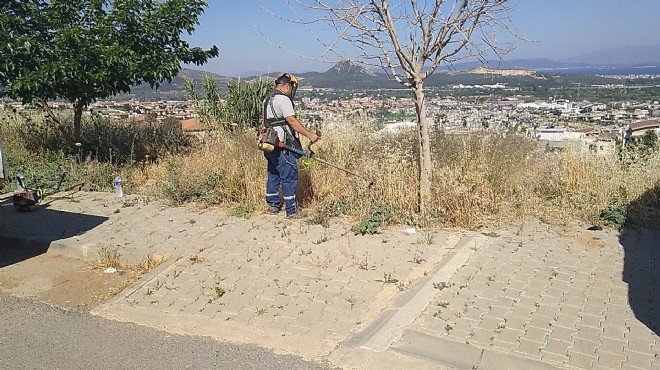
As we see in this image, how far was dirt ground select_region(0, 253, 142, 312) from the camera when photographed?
17.8 ft

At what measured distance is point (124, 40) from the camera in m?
10.3

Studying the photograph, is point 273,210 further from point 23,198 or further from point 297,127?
point 23,198

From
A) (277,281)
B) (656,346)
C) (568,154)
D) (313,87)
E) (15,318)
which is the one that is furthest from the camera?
(313,87)

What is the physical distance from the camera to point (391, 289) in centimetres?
517

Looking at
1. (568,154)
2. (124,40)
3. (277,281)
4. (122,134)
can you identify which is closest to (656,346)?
(277,281)

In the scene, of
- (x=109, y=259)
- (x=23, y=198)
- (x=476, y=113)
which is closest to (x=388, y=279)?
(x=109, y=259)

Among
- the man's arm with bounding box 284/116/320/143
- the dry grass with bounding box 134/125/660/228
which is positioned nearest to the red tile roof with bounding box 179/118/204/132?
the dry grass with bounding box 134/125/660/228

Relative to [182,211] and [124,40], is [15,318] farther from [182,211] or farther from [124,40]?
[124,40]

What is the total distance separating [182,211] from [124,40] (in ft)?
13.7

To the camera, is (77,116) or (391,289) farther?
(77,116)

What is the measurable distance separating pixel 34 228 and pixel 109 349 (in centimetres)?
386

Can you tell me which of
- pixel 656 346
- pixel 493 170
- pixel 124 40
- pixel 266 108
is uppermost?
pixel 124 40

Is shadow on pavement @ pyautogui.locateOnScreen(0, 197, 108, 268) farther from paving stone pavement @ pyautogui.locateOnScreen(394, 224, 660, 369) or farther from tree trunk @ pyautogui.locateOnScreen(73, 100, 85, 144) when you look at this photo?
paving stone pavement @ pyautogui.locateOnScreen(394, 224, 660, 369)

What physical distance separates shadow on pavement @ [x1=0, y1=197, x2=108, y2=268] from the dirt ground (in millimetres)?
239
